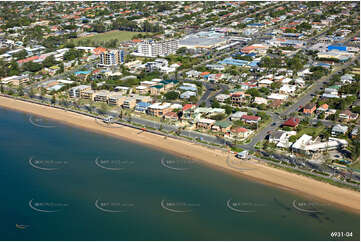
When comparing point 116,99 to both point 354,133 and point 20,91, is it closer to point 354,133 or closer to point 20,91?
point 20,91

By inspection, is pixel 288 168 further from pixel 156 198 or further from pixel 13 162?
pixel 13 162

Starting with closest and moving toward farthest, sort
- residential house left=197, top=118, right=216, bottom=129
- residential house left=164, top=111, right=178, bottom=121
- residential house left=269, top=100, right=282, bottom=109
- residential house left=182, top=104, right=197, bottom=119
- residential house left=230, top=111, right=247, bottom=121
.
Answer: residential house left=197, top=118, right=216, bottom=129 < residential house left=230, top=111, right=247, bottom=121 < residential house left=164, top=111, right=178, bottom=121 < residential house left=182, top=104, right=197, bottom=119 < residential house left=269, top=100, right=282, bottom=109

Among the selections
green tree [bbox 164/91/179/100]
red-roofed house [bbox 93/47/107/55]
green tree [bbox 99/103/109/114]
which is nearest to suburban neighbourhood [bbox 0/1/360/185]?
green tree [bbox 99/103/109/114]

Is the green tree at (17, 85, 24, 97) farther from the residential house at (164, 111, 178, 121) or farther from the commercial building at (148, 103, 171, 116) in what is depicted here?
the residential house at (164, 111, 178, 121)

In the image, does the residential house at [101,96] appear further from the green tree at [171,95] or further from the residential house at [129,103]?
the green tree at [171,95]

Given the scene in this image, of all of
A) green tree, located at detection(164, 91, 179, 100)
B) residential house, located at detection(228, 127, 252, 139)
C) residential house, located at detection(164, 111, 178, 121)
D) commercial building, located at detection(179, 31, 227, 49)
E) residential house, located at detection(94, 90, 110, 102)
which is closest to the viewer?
residential house, located at detection(228, 127, 252, 139)

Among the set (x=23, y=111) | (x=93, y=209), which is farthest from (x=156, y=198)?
(x=23, y=111)

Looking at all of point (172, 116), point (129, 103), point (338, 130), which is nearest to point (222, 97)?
point (172, 116)

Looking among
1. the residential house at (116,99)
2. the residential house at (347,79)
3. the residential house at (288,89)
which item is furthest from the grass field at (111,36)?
the residential house at (347,79)
